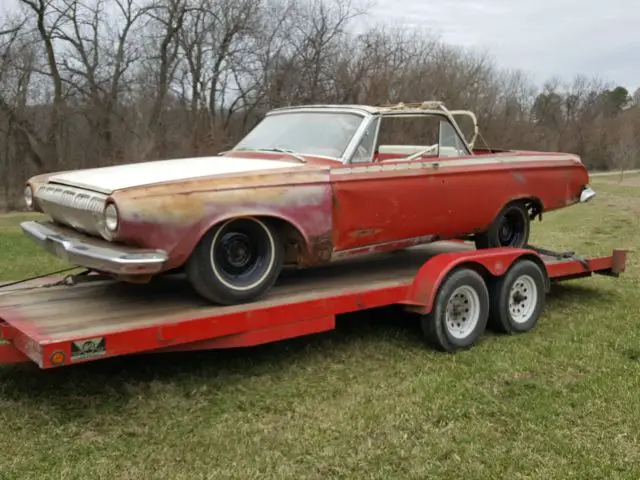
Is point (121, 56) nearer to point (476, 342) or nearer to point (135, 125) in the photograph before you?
point (135, 125)

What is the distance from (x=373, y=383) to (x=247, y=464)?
54.5 inches

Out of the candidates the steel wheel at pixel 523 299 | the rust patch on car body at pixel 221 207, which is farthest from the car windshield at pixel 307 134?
the steel wheel at pixel 523 299

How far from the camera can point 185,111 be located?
33.0 m

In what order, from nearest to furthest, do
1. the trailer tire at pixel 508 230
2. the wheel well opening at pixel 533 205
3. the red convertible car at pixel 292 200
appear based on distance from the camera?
the red convertible car at pixel 292 200, the trailer tire at pixel 508 230, the wheel well opening at pixel 533 205

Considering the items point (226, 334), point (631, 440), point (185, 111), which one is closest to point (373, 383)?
point (226, 334)

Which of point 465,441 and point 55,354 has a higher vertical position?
point 55,354

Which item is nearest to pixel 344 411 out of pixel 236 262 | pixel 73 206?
pixel 236 262

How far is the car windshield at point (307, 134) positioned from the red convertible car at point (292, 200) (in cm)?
1

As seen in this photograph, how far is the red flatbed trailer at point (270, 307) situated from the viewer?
3.86m

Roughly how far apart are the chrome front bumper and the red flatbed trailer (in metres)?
0.33

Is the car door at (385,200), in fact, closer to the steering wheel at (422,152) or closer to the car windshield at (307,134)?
the steering wheel at (422,152)

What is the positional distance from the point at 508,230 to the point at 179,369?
12.3ft

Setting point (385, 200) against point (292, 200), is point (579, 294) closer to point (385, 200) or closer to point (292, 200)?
point (385, 200)

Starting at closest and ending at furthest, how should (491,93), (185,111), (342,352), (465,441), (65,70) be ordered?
(465,441), (342,352), (65,70), (185,111), (491,93)
